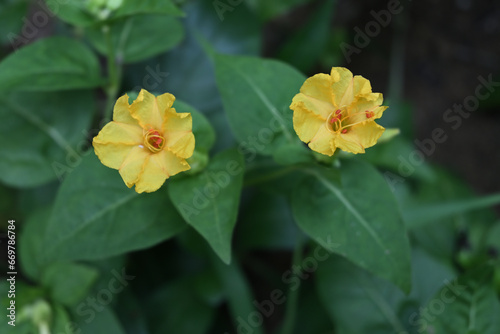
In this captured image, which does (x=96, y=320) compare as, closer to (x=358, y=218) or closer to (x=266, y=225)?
(x=266, y=225)

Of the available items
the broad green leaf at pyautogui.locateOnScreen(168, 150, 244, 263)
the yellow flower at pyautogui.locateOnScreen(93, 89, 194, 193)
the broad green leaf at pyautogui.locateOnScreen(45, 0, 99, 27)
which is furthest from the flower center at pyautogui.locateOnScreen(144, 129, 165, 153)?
the broad green leaf at pyautogui.locateOnScreen(45, 0, 99, 27)

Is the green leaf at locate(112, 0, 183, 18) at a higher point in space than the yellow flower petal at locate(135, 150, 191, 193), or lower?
higher

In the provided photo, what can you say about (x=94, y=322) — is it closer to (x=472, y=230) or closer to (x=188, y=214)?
(x=188, y=214)

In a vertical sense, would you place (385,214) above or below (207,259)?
above

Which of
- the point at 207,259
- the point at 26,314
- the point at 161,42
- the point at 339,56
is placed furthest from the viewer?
the point at 339,56

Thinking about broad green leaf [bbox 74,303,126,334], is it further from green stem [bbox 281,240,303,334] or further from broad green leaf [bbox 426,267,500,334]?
broad green leaf [bbox 426,267,500,334]

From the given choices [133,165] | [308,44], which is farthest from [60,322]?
[308,44]

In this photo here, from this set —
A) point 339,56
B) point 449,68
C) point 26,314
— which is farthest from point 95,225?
point 449,68
